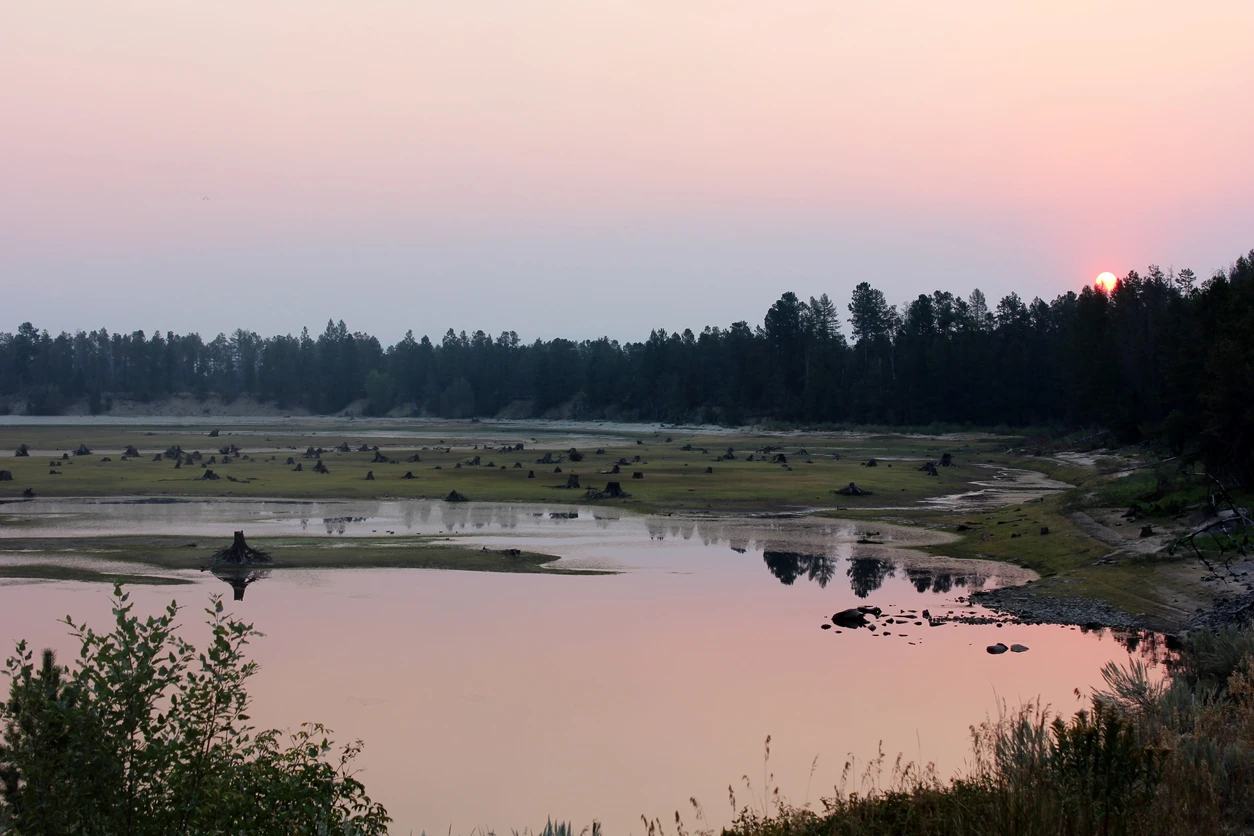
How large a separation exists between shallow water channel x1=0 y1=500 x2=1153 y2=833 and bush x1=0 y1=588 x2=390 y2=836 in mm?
4539

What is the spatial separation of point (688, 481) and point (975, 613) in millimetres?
43169

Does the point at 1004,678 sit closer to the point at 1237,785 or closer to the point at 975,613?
the point at 975,613

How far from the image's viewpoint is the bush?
9.23 meters

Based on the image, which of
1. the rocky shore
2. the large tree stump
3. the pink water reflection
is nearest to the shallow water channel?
the pink water reflection

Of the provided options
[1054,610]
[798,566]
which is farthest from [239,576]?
[1054,610]

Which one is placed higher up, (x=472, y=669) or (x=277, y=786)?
(x=277, y=786)

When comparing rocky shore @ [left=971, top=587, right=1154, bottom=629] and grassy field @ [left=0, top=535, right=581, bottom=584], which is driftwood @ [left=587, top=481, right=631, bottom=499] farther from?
rocky shore @ [left=971, top=587, right=1154, bottom=629]

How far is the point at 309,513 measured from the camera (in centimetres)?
5384

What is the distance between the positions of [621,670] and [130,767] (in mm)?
13532

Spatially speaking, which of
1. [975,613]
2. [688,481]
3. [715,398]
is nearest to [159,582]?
[975,613]

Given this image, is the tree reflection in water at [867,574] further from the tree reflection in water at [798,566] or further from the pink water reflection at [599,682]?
the tree reflection in water at [798,566]

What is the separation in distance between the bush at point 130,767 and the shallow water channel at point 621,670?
4.54 m

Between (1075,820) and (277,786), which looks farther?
(277,786)

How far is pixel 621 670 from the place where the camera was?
2219 centimetres
